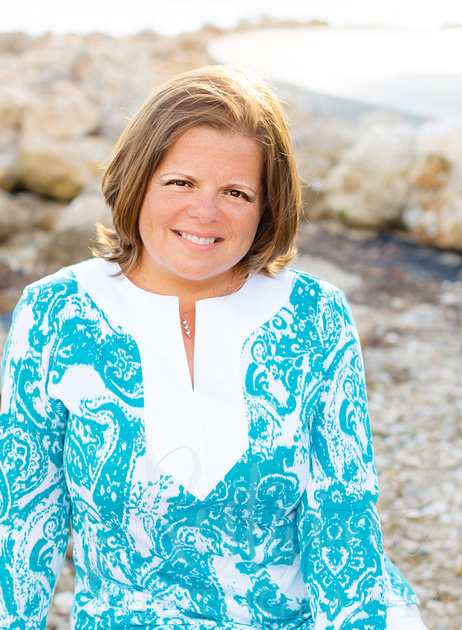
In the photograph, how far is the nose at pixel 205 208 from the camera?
5.35 ft

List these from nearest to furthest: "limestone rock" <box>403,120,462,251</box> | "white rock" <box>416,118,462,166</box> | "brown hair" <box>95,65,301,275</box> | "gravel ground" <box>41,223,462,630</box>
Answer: "brown hair" <box>95,65,301,275</box>, "gravel ground" <box>41,223,462,630</box>, "limestone rock" <box>403,120,462,251</box>, "white rock" <box>416,118,462,166</box>

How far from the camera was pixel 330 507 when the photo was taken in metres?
1.73

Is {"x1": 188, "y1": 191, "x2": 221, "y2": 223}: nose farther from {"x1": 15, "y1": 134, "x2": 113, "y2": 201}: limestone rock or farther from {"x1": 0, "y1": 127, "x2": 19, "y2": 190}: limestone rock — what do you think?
{"x1": 0, "y1": 127, "x2": 19, "y2": 190}: limestone rock

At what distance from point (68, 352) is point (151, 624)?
2.26ft

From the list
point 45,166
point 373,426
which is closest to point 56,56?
point 45,166

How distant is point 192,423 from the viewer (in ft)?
5.48

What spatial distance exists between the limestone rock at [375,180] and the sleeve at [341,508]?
663 centimetres

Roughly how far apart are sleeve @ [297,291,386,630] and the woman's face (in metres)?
0.34

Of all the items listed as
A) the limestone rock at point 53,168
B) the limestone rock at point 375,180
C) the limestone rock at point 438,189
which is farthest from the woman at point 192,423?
the limestone rock at point 53,168

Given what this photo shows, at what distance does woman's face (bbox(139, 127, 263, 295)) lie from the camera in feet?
5.36

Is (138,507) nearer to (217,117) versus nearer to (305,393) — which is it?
(305,393)

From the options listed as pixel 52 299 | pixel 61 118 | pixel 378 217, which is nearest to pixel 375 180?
pixel 378 217

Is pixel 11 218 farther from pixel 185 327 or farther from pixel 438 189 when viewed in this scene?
pixel 185 327

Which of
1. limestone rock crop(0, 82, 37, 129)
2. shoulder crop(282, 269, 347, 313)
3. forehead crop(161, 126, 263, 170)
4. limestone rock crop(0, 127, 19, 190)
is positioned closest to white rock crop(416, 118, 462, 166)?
limestone rock crop(0, 127, 19, 190)
